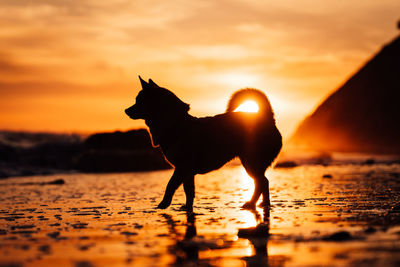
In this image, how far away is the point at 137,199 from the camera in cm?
1025

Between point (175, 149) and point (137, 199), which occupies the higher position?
point (175, 149)

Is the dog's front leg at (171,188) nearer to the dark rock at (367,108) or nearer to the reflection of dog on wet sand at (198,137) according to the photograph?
the reflection of dog on wet sand at (198,137)

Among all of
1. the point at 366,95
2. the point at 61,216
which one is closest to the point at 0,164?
the point at 61,216

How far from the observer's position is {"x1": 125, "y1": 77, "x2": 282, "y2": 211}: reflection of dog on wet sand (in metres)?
8.48

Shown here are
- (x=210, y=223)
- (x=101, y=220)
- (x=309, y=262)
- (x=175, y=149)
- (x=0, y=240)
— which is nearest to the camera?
(x=309, y=262)

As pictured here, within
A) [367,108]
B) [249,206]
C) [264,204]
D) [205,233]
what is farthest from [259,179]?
[367,108]

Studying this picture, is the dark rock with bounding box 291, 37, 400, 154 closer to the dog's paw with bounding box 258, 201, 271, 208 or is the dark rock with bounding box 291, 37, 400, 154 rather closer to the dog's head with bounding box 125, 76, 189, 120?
the dog's paw with bounding box 258, 201, 271, 208

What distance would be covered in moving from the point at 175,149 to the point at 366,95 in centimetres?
8090

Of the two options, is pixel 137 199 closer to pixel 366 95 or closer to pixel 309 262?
pixel 309 262

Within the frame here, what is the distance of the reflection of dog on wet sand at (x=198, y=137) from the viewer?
8484 mm

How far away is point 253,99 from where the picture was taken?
9266mm

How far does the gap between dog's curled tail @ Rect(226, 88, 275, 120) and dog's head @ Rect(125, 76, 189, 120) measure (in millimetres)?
1225

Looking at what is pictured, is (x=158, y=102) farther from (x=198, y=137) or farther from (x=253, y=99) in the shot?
(x=253, y=99)

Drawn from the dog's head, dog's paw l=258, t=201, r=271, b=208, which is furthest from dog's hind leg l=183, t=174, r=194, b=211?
dog's paw l=258, t=201, r=271, b=208
